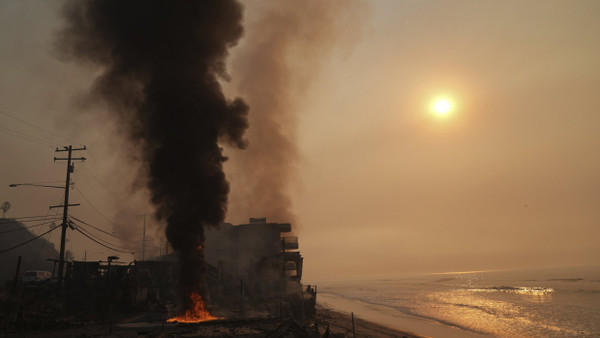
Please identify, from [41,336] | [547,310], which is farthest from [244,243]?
[547,310]

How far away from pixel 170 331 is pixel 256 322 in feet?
16.5

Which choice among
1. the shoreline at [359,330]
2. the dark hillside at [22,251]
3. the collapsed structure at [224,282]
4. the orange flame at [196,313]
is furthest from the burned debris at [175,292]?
the dark hillside at [22,251]

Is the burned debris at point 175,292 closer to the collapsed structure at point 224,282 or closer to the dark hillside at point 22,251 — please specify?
the collapsed structure at point 224,282

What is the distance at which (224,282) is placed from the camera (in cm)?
3816

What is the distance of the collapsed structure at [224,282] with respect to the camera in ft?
90.0

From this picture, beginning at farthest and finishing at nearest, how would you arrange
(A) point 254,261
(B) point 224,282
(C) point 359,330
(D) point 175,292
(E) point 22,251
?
(E) point 22,251, (A) point 254,261, (B) point 224,282, (D) point 175,292, (C) point 359,330

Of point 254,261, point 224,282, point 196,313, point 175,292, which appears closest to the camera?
point 196,313

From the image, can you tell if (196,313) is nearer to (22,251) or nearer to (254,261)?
(254,261)

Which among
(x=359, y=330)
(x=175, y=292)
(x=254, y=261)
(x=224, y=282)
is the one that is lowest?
(x=359, y=330)

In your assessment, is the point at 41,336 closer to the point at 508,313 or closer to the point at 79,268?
the point at 79,268

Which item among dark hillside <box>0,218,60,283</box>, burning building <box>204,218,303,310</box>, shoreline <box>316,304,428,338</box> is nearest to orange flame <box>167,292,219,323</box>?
shoreline <box>316,304,428,338</box>

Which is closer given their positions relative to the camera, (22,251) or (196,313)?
(196,313)

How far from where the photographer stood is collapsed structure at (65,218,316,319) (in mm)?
27438

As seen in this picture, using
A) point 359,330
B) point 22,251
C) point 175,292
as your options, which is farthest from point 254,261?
point 22,251
